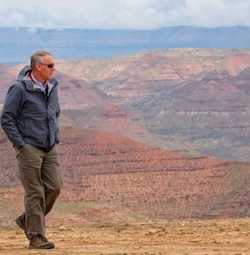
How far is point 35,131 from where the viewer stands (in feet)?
39.8

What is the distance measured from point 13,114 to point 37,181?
976 millimetres

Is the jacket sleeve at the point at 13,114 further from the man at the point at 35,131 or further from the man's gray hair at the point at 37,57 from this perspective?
the man's gray hair at the point at 37,57

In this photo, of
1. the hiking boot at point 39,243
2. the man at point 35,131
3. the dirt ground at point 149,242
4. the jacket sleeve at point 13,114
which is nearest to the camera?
the jacket sleeve at point 13,114

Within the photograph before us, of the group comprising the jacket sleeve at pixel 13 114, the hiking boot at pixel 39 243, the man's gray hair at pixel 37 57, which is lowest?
the hiking boot at pixel 39 243

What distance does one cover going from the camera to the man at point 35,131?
39.7 ft

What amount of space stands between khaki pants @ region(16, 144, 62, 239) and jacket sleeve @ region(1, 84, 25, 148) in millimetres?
179

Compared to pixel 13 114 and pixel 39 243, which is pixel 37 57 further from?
pixel 39 243

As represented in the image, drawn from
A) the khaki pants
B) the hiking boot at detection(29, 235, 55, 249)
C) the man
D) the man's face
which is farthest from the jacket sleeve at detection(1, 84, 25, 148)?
the hiking boot at detection(29, 235, 55, 249)

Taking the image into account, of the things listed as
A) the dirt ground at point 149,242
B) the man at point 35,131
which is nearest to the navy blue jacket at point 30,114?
the man at point 35,131

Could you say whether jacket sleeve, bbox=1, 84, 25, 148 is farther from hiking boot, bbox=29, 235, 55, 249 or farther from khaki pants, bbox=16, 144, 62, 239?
hiking boot, bbox=29, 235, 55, 249

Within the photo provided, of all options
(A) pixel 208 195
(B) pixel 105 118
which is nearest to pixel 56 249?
(A) pixel 208 195

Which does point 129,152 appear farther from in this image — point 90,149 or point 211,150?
point 211,150

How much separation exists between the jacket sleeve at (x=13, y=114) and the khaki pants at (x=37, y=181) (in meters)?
0.18

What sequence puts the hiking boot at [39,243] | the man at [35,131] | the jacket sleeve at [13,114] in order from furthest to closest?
the hiking boot at [39,243], the man at [35,131], the jacket sleeve at [13,114]
